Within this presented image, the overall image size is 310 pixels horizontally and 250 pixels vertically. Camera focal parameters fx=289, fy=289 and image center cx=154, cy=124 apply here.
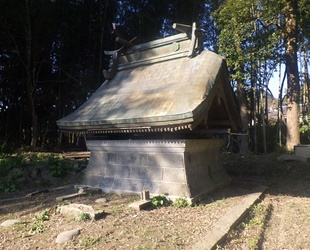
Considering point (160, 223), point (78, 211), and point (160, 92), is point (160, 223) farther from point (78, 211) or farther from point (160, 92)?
point (160, 92)

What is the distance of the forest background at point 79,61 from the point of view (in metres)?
12.5

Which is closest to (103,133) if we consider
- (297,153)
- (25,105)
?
(297,153)

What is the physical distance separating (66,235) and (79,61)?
1286cm

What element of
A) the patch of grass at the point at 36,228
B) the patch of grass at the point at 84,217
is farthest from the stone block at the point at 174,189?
the patch of grass at the point at 36,228

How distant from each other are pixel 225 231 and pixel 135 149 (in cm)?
291

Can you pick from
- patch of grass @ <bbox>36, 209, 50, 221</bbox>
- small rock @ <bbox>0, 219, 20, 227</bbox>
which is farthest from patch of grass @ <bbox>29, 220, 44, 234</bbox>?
small rock @ <bbox>0, 219, 20, 227</bbox>

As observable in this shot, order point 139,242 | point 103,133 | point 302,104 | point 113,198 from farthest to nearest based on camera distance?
point 302,104 < point 103,133 < point 113,198 < point 139,242

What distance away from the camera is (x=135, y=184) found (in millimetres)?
6258

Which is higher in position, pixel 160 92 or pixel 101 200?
pixel 160 92

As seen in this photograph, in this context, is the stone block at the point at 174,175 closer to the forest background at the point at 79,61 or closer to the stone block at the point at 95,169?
the stone block at the point at 95,169

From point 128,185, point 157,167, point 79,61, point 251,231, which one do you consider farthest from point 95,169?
point 79,61

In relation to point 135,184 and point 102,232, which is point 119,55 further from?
point 102,232

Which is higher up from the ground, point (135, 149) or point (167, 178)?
point (135, 149)

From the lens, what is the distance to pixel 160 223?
444 centimetres
